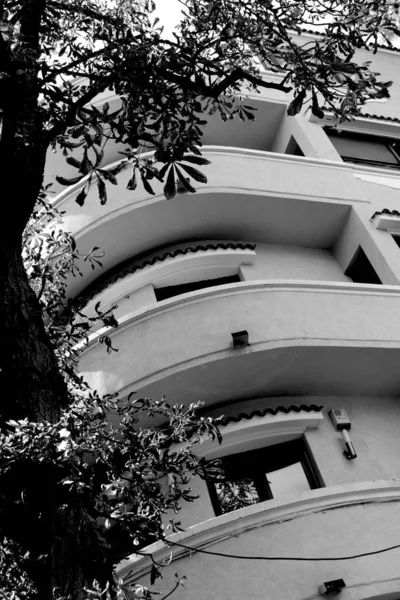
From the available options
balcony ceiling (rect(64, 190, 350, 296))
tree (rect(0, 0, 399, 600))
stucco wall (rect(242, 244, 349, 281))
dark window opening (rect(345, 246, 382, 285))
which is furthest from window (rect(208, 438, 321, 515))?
balcony ceiling (rect(64, 190, 350, 296))

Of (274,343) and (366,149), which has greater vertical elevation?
(366,149)

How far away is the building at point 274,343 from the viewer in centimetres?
622

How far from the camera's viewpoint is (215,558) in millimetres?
6109

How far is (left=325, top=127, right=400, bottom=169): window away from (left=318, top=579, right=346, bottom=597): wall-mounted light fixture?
9.31 meters

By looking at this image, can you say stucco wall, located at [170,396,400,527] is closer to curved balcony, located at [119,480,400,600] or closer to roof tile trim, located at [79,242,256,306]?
curved balcony, located at [119,480,400,600]

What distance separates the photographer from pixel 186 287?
10047 mm

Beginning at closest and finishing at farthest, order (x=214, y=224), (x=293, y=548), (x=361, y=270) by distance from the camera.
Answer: (x=293, y=548) → (x=214, y=224) → (x=361, y=270)

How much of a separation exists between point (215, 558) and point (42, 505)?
10.1ft

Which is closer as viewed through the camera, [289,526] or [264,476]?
[289,526]

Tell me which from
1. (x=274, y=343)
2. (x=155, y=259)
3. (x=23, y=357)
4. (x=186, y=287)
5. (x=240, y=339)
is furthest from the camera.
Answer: (x=186, y=287)

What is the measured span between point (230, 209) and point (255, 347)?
11.8 ft

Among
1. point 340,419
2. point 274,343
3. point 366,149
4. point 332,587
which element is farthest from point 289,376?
point 366,149

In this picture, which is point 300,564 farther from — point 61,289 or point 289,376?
point 61,289

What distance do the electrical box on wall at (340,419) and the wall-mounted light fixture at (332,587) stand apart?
2.27 meters
